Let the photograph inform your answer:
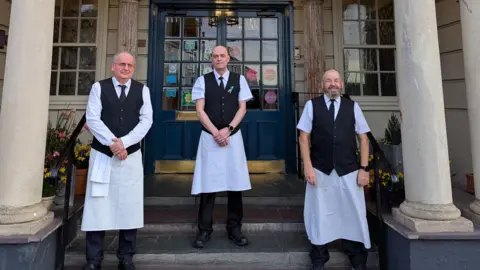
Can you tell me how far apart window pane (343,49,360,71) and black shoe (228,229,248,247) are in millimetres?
3841

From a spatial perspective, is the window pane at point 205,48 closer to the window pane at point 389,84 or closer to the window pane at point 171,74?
the window pane at point 171,74

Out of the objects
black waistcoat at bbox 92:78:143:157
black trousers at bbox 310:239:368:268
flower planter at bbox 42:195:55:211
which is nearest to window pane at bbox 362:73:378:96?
black trousers at bbox 310:239:368:268

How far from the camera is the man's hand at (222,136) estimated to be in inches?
105

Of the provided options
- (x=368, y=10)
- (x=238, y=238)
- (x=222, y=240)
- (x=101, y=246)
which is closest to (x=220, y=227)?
(x=222, y=240)

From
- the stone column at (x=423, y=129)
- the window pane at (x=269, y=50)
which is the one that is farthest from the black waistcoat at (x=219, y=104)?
the window pane at (x=269, y=50)

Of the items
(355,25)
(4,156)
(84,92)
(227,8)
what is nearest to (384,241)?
(4,156)

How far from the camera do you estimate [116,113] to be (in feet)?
7.91

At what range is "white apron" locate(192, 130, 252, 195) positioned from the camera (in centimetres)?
273

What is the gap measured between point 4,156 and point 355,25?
18.1 feet

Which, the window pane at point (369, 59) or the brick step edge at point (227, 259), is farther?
the window pane at point (369, 59)

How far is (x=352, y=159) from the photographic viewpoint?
2465 millimetres

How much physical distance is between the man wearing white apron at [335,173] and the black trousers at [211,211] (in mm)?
706

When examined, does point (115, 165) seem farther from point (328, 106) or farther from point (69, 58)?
point (69, 58)

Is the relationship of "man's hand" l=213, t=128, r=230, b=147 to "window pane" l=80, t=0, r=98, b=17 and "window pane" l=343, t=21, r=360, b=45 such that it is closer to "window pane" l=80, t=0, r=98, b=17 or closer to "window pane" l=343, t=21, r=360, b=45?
"window pane" l=343, t=21, r=360, b=45
